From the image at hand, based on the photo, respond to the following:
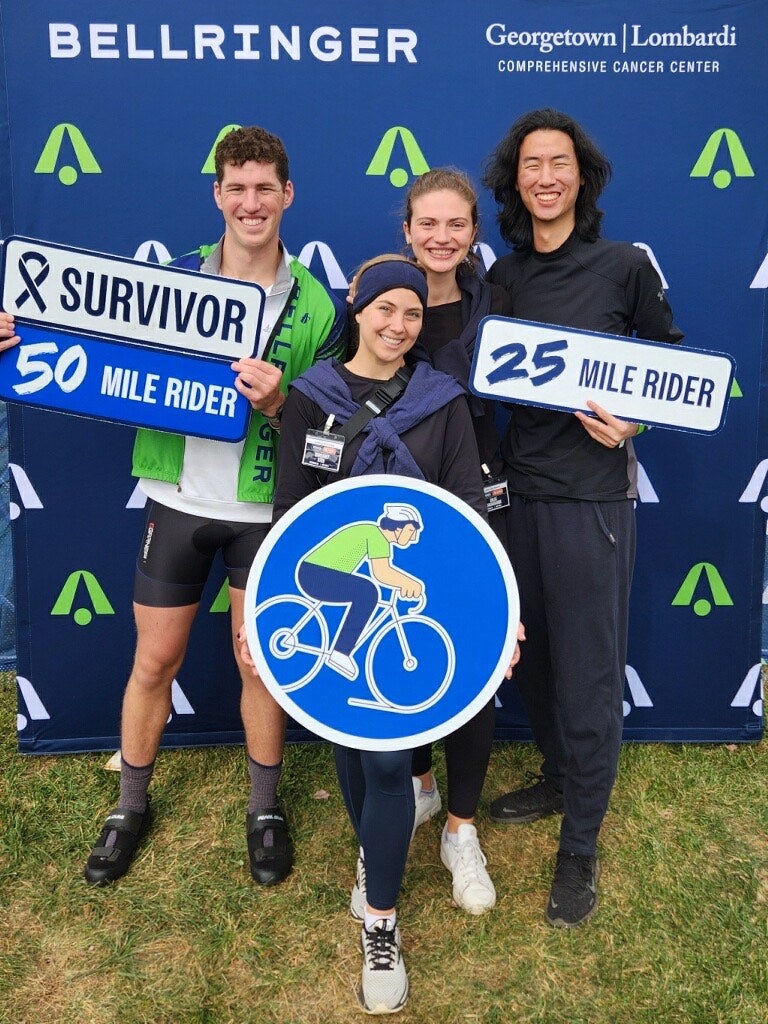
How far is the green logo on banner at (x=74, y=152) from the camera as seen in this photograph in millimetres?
2670

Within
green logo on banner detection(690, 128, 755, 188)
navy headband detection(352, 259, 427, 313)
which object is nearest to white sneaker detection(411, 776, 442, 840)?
navy headband detection(352, 259, 427, 313)

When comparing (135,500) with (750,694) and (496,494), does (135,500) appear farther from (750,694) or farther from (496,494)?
(750,694)

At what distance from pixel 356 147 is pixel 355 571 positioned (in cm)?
158

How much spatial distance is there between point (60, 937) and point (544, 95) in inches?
114

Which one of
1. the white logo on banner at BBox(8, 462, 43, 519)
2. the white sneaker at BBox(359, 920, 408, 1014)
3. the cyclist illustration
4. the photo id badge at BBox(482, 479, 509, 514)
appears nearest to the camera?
the cyclist illustration

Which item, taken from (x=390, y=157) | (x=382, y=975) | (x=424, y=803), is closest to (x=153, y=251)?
(x=390, y=157)

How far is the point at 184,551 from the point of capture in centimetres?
238

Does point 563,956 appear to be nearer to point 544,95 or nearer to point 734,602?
point 734,602

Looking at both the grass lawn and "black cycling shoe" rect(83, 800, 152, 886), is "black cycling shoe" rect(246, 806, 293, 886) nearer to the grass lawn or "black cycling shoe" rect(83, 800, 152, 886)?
the grass lawn

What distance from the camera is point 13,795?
288 centimetres

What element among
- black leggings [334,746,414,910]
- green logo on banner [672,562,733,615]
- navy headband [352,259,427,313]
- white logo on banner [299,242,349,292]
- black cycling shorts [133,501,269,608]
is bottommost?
black leggings [334,746,414,910]

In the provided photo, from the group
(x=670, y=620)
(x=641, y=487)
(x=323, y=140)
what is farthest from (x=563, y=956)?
(x=323, y=140)

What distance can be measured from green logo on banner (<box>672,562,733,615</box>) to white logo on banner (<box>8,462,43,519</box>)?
7.57ft

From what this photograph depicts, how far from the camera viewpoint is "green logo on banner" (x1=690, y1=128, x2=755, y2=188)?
9.08 feet
